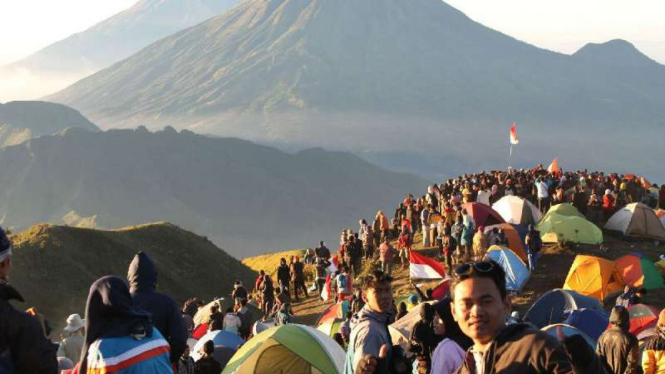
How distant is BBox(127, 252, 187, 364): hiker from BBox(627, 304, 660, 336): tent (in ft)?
30.1

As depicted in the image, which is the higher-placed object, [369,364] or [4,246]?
[4,246]

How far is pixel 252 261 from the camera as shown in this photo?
153 feet

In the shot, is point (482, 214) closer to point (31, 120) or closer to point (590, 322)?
point (590, 322)

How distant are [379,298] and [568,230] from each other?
18611 millimetres

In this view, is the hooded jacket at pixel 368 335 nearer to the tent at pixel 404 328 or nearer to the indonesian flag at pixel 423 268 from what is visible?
the tent at pixel 404 328

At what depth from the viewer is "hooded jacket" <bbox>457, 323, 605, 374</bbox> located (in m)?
3.32

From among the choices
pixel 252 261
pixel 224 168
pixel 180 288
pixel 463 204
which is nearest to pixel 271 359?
pixel 463 204

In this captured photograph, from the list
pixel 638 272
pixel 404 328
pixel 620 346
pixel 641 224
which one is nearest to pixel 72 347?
pixel 404 328

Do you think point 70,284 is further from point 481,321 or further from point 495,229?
point 481,321

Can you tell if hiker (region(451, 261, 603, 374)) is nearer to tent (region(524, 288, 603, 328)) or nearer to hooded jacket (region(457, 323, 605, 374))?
hooded jacket (region(457, 323, 605, 374))

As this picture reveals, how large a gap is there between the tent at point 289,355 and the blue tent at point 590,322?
4.48 metres

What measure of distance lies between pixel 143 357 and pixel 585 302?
1135cm

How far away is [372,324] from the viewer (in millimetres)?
5375

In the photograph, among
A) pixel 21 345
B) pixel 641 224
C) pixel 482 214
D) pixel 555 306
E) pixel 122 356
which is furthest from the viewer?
pixel 641 224
